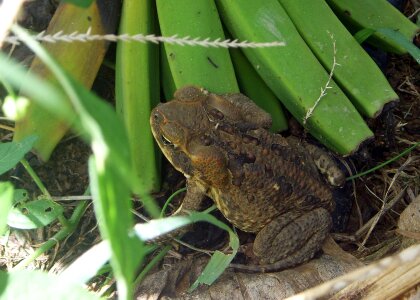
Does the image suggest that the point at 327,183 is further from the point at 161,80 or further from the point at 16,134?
the point at 16,134

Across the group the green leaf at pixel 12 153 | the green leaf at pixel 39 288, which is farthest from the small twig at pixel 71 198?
the green leaf at pixel 39 288

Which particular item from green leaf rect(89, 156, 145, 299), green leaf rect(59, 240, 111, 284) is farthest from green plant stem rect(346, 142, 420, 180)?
green leaf rect(89, 156, 145, 299)

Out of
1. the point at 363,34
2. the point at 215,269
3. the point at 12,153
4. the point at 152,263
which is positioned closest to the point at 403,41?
the point at 363,34

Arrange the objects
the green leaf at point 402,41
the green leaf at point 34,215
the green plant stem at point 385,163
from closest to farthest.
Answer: the green leaf at point 34,215, the green leaf at point 402,41, the green plant stem at point 385,163

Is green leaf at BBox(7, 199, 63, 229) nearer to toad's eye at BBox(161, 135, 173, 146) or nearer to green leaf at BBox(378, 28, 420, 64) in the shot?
toad's eye at BBox(161, 135, 173, 146)

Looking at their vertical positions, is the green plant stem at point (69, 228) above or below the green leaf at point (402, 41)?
below

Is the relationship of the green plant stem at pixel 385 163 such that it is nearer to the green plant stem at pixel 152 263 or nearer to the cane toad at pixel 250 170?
the cane toad at pixel 250 170
